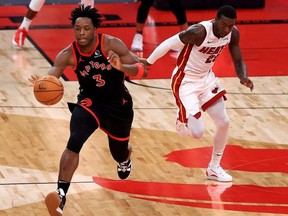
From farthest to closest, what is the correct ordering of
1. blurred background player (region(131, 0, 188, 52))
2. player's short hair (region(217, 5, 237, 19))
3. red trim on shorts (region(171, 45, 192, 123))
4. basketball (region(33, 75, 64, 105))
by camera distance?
blurred background player (region(131, 0, 188, 52))
red trim on shorts (region(171, 45, 192, 123))
player's short hair (region(217, 5, 237, 19))
basketball (region(33, 75, 64, 105))

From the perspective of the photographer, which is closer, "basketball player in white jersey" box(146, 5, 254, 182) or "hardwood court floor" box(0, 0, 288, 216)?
"hardwood court floor" box(0, 0, 288, 216)

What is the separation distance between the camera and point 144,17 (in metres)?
12.6

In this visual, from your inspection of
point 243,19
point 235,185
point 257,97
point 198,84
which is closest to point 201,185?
point 235,185

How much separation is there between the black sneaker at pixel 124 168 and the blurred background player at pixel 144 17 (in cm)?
452

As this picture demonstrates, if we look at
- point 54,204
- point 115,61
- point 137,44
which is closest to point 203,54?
point 115,61

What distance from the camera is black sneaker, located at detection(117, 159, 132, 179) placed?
820 cm

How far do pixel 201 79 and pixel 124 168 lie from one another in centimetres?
104

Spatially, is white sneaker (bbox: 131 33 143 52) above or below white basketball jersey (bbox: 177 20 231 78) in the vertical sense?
below

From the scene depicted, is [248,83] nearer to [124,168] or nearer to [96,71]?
[124,168]

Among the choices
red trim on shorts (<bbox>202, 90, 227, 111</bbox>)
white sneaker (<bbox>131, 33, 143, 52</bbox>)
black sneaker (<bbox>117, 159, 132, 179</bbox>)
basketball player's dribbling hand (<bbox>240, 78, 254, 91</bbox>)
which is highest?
basketball player's dribbling hand (<bbox>240, 78, 254, 91</bbox>)

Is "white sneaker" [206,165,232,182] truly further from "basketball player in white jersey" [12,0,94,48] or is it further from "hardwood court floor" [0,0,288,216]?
"basketball player in white jersey" [12,0,94,48]

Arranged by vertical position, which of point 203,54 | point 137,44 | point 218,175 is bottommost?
point 137,44

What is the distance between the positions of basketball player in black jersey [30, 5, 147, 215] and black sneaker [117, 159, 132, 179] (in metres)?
0.45

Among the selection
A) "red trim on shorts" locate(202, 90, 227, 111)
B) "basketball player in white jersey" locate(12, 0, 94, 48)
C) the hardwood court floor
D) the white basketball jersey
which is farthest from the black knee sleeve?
"basketball player in white jersey" locate(12, 0, 94, 48)
